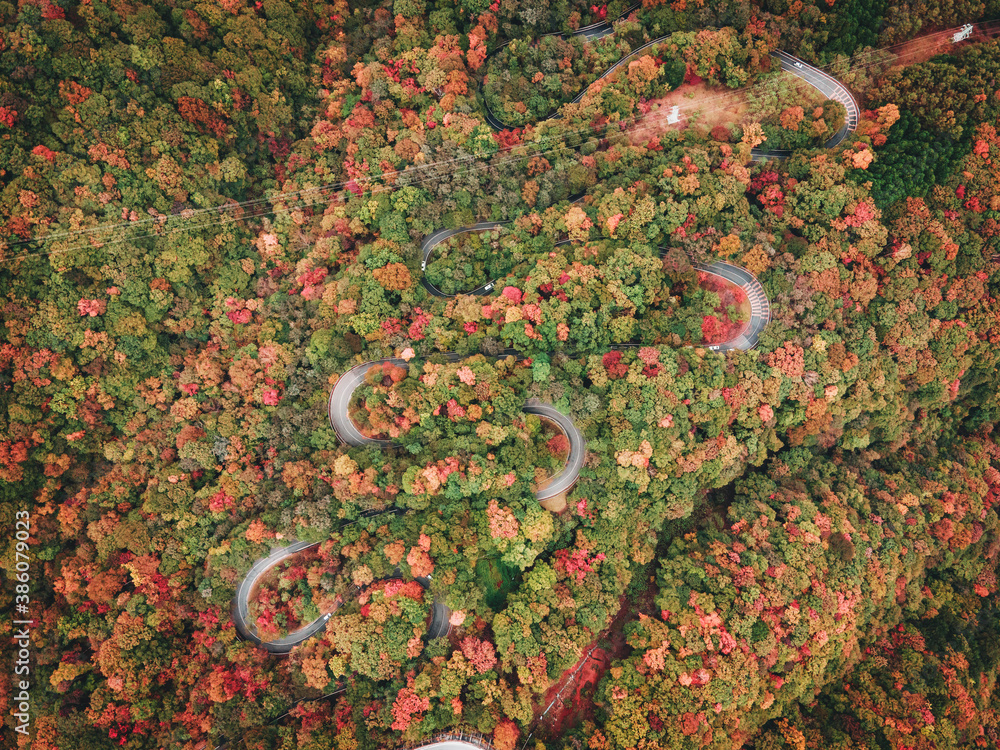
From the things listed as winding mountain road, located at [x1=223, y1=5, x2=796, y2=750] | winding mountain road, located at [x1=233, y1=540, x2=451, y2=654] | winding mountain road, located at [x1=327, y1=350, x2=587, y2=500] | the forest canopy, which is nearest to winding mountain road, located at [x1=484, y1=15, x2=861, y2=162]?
winding mountain road, located at [x1=223, y1=5, x2=796, y2=750]

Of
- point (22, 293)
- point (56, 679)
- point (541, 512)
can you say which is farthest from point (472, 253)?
point (56, 679)

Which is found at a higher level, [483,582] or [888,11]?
[888,11]

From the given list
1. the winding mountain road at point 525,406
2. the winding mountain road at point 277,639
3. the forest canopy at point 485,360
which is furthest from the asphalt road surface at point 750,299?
the winding mountain road at point 277,639

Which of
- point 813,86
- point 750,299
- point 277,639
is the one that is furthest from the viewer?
point 813,86

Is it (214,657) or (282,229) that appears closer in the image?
(214,657)

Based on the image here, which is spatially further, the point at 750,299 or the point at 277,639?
the point at 750,299

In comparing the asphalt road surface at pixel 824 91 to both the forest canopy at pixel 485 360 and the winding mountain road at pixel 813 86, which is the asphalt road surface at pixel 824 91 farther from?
the forest canopy at pixel 485 360

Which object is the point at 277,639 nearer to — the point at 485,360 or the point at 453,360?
the point at 453,360

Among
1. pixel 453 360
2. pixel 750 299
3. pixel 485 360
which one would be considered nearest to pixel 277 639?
pixel 453 360

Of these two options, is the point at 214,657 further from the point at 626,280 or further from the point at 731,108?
the point at 731,108

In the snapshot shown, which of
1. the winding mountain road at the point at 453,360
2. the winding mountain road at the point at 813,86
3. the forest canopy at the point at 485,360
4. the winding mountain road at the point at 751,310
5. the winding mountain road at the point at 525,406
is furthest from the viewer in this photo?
the winding mountain road at the point at 813,86

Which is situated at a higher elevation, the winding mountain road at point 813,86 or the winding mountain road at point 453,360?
the winding mountain road at point 813,86
